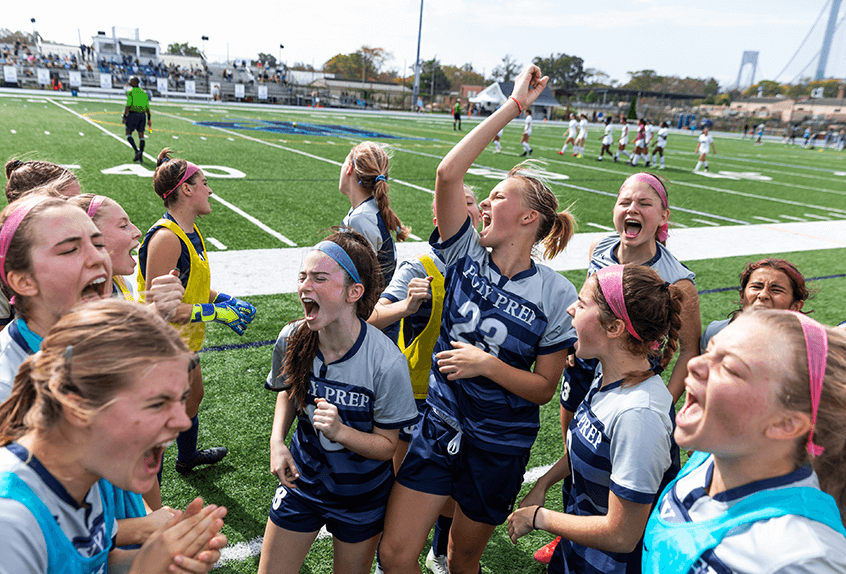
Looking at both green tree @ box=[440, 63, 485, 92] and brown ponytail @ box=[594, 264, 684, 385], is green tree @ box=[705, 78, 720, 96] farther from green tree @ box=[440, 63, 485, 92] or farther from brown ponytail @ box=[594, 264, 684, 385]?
brown ponytail @ box=[594, 264, 684, 385]

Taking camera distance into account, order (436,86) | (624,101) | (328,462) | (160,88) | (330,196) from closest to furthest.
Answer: (328,462) < (330,196) < (160,88) < (624,101) < (436,86)

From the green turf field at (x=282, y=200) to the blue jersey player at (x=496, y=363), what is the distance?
86 centimetres

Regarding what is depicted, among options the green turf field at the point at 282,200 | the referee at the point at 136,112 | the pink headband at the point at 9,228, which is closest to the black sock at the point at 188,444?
the green turf field at the point at 282,200

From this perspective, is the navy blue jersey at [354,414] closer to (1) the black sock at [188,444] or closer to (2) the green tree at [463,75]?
(1) the black sock at [188,444]

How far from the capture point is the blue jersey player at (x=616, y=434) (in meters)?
1.98

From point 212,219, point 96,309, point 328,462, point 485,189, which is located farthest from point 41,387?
point 485,189

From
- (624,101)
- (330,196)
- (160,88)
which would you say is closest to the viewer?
(330,196)

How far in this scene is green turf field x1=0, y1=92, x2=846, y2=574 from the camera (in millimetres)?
3758

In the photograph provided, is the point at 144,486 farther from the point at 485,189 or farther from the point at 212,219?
the point at 485,189

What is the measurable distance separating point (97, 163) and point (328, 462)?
1444 cm

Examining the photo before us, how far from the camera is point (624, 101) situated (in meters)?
97.8

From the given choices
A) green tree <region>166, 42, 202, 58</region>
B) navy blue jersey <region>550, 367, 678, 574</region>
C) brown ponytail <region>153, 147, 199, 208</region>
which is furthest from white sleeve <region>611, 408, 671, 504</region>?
green tree <region>166, 42, 202, 58</region>

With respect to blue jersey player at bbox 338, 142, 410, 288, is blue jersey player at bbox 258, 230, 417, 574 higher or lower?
lower

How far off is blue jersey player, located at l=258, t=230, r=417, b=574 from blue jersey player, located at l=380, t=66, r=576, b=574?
20 centimetres
